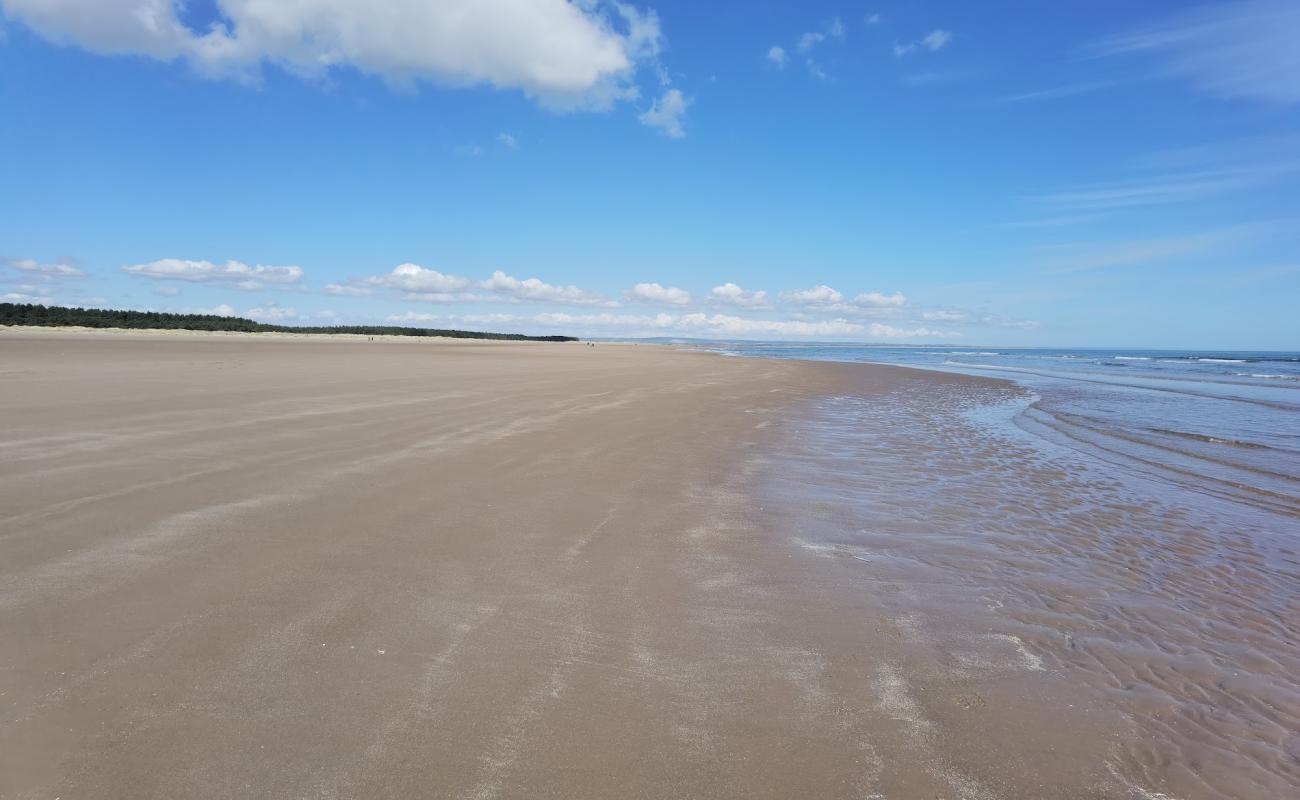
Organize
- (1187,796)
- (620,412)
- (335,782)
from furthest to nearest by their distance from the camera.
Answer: (620,412)
(1187,796)
(335,782)

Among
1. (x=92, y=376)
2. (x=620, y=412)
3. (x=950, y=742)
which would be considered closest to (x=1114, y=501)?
(x=950, y=742)

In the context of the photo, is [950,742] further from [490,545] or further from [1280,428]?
[1280,428]

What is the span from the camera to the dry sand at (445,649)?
9.04 feet

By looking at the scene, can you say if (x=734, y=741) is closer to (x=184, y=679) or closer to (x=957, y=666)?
(x=957, y=666)

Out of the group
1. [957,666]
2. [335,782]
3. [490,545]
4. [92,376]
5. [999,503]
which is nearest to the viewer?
[335,782]

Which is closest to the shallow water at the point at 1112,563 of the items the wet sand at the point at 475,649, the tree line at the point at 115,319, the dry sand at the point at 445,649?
the wet sand at the point at 475,649

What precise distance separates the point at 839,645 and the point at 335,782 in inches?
109

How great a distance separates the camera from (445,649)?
369cm

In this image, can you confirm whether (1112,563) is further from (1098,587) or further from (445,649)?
(445,649)

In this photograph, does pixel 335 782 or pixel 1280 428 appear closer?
pixel 335 782

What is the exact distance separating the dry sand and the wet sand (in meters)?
0.02

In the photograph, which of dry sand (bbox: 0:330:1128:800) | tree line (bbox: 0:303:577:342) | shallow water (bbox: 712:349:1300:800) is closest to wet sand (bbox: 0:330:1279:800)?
dry sand (bbox: 0:330:1128:800)

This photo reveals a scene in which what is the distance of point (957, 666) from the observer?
3814 mm

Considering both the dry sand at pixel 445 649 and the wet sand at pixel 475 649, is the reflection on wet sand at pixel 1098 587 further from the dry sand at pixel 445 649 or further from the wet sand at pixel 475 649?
the dry sand at pixel 445 649
